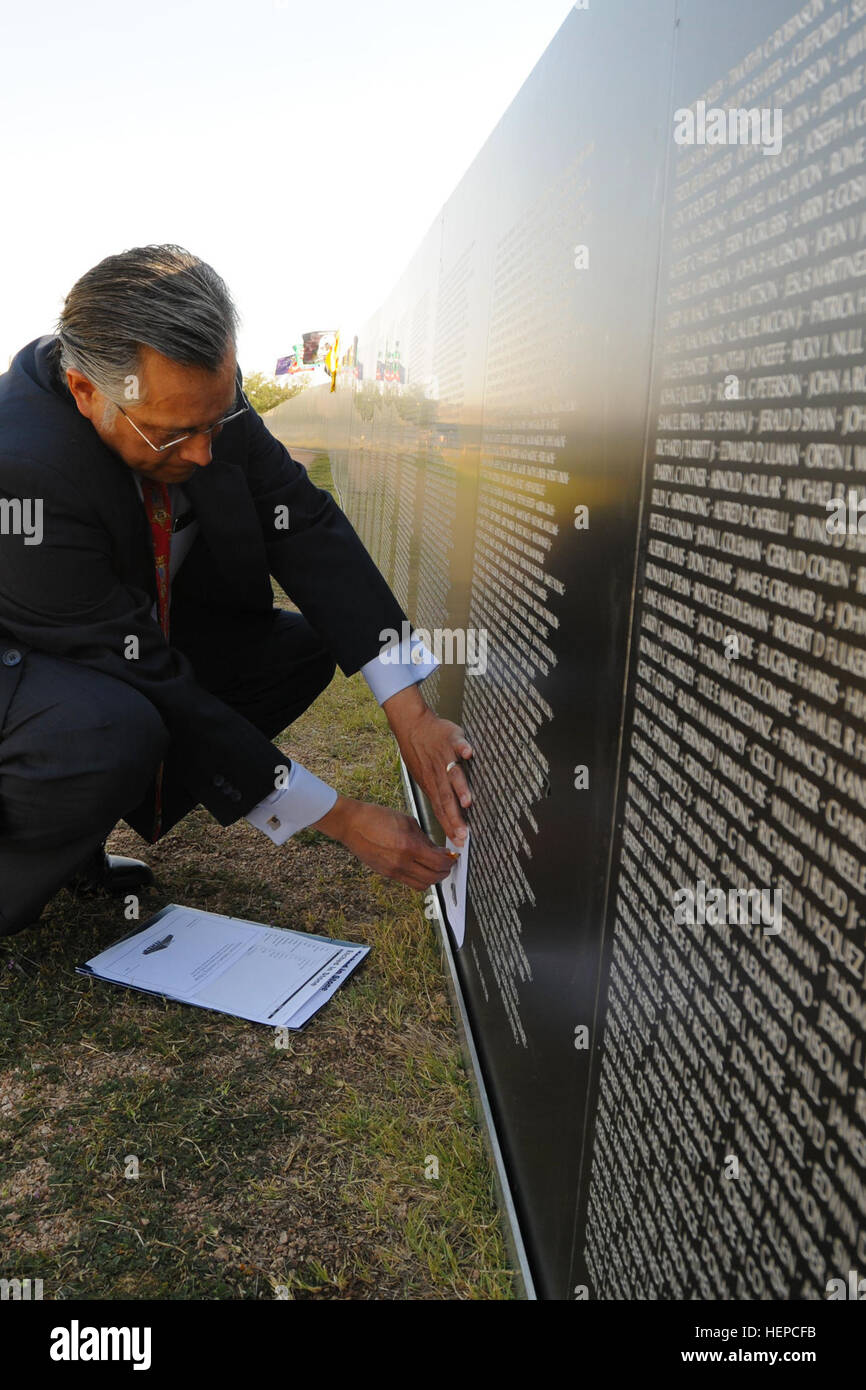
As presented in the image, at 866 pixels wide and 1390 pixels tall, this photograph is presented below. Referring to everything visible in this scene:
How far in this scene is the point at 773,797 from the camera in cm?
78

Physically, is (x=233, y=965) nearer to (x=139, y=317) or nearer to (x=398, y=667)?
(x=398, y=667)

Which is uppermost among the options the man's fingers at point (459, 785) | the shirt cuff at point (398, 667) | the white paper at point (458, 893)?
the shirt cuff at point (398, 667)

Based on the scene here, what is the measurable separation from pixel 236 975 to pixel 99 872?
60cm

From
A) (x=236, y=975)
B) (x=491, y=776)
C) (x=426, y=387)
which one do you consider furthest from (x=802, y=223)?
(x=426, y=387)

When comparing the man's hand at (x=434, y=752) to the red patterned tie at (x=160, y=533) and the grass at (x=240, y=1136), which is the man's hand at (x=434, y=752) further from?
the red patterned tie at (x=160, y=533)

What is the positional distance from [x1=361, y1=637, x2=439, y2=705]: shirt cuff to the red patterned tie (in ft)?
1.72

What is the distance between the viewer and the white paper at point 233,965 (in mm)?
2350

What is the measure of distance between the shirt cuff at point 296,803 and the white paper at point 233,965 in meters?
0.36

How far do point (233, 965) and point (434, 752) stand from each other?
2.34 ft

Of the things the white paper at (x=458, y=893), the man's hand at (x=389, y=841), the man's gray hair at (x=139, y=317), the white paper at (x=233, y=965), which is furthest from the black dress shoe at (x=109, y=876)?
the man's gray hair at (x=139, y=317)

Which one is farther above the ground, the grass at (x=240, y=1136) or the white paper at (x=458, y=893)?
→ the white paper at (x=458, y=893)

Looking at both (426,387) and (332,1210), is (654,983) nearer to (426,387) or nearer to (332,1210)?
(332,1210)

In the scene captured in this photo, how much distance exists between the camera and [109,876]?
2836mm

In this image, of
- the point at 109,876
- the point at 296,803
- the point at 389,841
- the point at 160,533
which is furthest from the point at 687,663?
the point at 109,876
